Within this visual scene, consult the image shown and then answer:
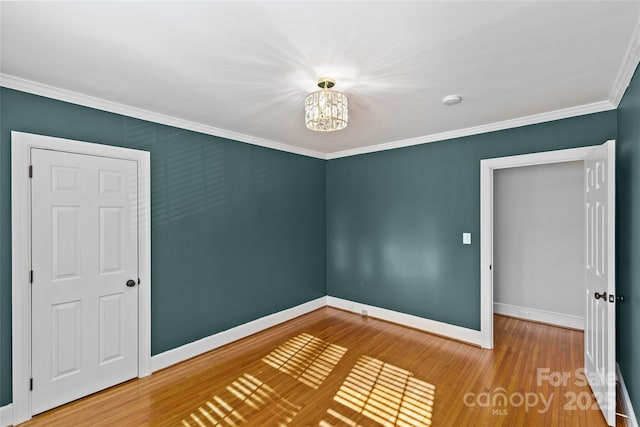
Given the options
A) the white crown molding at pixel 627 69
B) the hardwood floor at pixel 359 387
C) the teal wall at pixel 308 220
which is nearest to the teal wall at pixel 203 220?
the teal wall at pixel 308 220

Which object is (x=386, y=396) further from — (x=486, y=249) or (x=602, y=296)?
(x=486, y=249)

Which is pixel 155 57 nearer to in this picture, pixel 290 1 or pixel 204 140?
pixel 290 1

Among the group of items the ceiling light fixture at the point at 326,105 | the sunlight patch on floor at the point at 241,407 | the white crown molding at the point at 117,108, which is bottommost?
the sunlight patch on floor at the point at 241,407

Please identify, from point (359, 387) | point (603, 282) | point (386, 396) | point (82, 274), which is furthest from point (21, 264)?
point (603, 282)

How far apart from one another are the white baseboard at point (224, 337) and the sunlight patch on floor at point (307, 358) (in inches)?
20.8

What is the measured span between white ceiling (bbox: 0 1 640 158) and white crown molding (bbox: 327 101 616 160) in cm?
3

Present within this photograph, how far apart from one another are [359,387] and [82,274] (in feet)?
8.75

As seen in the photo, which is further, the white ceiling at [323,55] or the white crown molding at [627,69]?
the white crown molding at [627,69]

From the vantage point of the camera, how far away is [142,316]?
3.05 meters

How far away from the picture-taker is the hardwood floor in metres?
2.41

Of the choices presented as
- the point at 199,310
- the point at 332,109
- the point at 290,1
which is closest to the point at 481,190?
the point at 332,109

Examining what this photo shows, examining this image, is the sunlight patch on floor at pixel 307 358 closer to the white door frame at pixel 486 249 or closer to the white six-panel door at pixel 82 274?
the white six-panel door at pixel 82 274

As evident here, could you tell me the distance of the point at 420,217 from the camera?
4.23m

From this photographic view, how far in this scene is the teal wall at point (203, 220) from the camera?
8.05 feet
